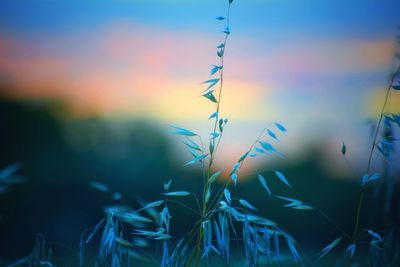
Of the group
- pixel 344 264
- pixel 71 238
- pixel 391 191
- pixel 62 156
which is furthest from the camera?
pixel 62 156

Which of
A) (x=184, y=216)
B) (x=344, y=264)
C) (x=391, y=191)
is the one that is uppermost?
(x=391, y=191)

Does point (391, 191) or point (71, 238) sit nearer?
point (391, 191)

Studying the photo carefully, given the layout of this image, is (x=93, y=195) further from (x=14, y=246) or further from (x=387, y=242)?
(x=387, y=242)

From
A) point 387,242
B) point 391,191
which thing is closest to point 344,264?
point 387,242

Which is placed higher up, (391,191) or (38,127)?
(391,191)

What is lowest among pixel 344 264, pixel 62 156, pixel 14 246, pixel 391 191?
pixel 14 246

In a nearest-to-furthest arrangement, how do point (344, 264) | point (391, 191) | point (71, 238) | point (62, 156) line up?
point (391, 191) → point (344, 264) → point (71, 238) → point (62, 156)

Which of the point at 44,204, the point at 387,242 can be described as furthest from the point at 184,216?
the point at 387,242

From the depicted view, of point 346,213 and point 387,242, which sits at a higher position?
point 387,242

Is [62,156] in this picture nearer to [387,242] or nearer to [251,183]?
[251,183]
